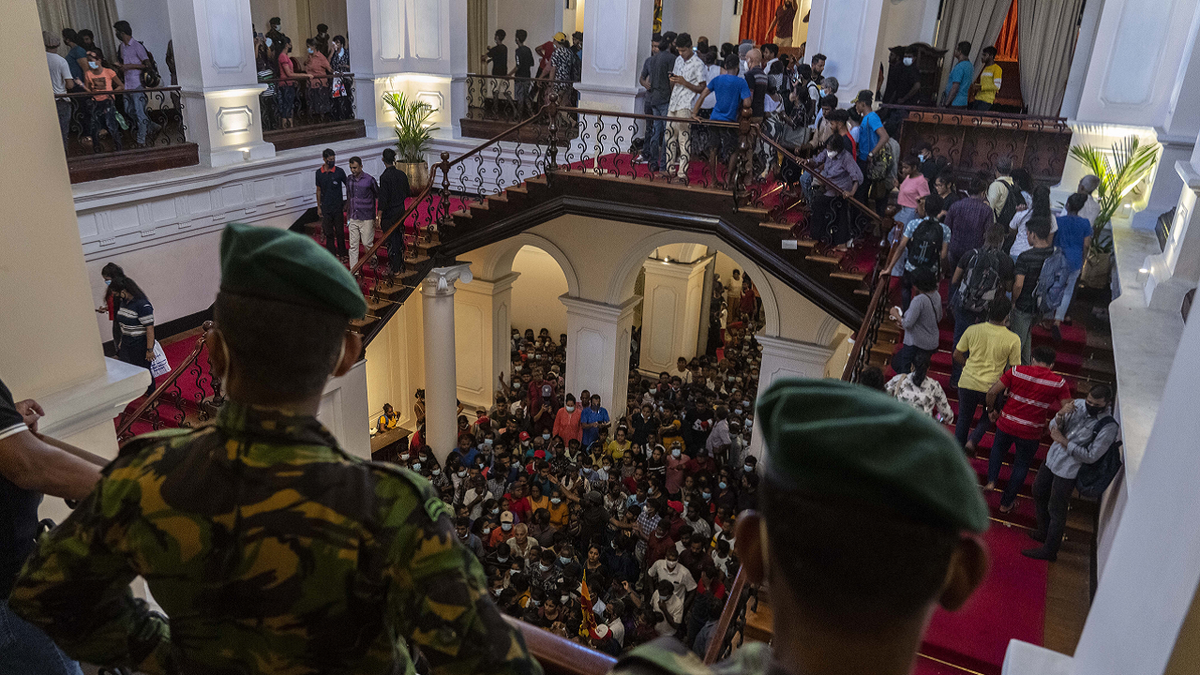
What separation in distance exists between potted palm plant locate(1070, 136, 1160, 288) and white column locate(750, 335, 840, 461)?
3.91 m

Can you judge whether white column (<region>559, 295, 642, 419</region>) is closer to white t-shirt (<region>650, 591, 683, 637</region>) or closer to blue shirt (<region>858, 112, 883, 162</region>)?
blue shirt (<region>858, 112, 883, 162</region>)

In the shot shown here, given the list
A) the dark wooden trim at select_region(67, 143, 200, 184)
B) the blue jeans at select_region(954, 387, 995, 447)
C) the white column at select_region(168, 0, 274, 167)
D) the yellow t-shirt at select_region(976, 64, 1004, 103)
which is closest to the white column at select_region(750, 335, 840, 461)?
the blue jeans at select_region(954, 387, 995, 447)

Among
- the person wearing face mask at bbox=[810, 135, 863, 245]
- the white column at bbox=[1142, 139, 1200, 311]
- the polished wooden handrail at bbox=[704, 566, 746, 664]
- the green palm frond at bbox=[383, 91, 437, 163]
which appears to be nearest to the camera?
the polished wooden handrail at bbox=[704, 566, 746, 664]

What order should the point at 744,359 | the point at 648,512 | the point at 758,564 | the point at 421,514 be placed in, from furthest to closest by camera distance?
the point at 744,359 → the point at 648,512 → the point at 421,514 → the point at 758,564

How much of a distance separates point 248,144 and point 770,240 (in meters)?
7.45

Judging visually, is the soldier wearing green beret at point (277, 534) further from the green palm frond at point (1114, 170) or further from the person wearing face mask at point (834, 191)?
the green palm frond at point (1114, 170)

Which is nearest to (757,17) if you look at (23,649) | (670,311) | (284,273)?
(670,311)

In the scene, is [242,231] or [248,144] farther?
[248,144]

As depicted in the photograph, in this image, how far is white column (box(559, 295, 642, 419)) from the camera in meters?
12.8

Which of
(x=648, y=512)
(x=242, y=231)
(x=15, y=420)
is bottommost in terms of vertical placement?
(x=648, y=512)

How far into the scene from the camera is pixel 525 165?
14.2m

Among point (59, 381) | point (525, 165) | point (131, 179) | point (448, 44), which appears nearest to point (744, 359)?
point (525, 165)

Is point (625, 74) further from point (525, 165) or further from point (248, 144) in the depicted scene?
point (248, 144)

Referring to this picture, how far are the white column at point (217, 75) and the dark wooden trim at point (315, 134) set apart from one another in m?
0.77
